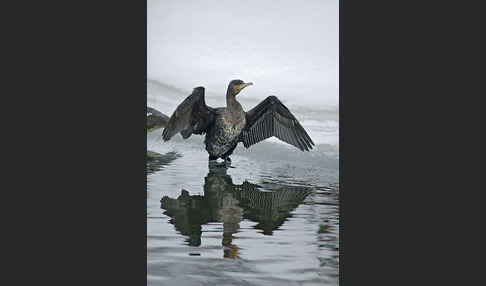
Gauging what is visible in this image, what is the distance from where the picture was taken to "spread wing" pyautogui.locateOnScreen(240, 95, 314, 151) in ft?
19.0

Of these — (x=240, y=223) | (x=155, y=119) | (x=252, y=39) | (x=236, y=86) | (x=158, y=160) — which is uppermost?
(x=252, y=39)

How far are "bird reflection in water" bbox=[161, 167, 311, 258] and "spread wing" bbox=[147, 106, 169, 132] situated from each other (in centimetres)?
83

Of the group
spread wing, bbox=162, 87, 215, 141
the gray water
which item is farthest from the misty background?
the gray water

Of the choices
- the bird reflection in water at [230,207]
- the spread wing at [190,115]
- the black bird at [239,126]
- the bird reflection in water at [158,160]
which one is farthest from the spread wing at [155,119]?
the bird reflection in water at [230,207]

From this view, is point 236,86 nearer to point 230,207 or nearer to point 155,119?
point 155,119

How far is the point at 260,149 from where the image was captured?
6223mm

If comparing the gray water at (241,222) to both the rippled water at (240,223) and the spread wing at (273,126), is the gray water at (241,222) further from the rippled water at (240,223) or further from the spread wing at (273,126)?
the spread wing at (273,126)

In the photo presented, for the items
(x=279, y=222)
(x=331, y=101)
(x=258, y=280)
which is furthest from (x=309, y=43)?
(x=258, y=280)

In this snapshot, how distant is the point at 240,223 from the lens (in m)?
3.18

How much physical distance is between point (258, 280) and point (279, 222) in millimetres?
839

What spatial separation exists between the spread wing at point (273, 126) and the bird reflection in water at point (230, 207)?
1.38 metres

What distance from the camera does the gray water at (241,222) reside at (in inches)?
99.7

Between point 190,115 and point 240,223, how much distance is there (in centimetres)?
220

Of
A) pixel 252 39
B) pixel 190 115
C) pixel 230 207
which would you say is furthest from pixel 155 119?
pixel 230 207
